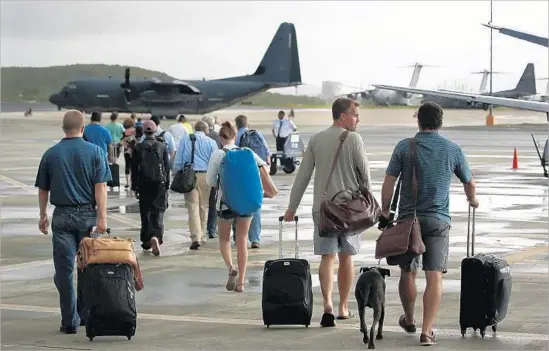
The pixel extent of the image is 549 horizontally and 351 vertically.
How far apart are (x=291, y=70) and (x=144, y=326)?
Answer: 78012 mm

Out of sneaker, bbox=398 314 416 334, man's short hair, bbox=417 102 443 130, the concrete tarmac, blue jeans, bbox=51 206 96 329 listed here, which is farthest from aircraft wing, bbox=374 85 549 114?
blue jeans, bbox=51 206 96 329

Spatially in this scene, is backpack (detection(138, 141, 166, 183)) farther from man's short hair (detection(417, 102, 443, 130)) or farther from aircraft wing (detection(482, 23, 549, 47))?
man's short hair (detection(417, 102, 443, 130))

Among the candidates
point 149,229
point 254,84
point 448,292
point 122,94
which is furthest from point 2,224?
point 254,84

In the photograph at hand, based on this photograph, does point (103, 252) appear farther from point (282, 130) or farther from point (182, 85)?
point (182, 85)

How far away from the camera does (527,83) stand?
109562mm

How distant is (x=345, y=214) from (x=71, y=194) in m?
2.36

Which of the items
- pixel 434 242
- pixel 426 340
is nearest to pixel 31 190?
pixel 434 242

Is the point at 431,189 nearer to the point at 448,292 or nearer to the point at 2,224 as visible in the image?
the point at 448,292

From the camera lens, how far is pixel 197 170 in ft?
53.6

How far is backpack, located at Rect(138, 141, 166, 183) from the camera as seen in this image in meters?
15.7

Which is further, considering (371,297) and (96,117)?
(96,117)

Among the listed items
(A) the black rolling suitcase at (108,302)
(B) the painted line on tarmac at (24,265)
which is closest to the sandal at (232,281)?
(A) the black rolling suitcase at (108,302)

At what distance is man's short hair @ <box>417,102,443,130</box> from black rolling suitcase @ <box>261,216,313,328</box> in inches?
65.8

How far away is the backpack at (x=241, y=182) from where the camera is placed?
12.6 meters
